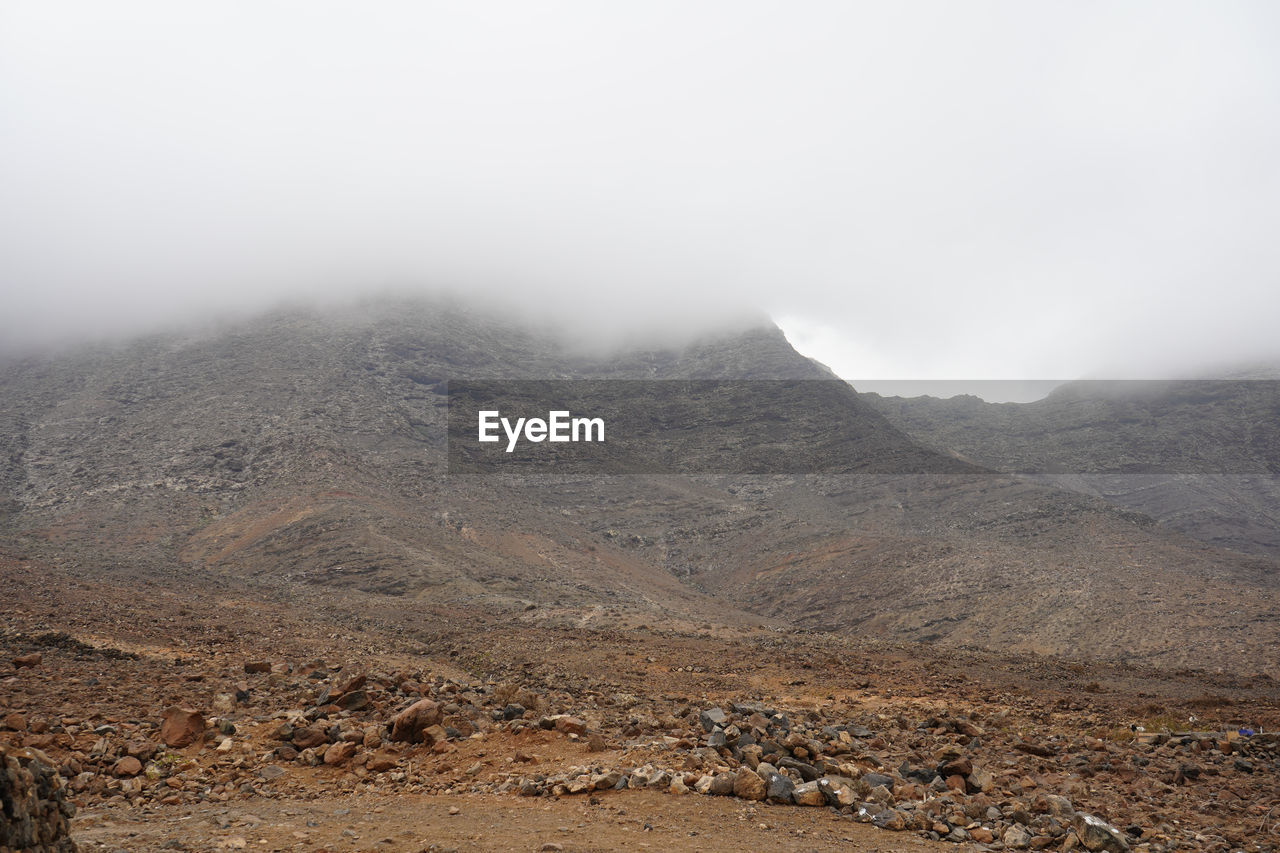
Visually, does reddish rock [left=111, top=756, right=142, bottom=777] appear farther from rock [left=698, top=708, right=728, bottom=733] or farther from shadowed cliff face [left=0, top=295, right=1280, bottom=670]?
shadowed cliff face [left=0, top=295, right=1280, bottom=670]

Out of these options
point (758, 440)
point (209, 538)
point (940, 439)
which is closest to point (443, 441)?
point (209, 538)

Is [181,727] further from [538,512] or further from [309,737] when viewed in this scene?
[538,512]

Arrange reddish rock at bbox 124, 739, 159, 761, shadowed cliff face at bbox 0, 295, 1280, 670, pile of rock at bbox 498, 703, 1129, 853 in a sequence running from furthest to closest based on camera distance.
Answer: shadowed cliff face at bbox 0, 295, 1280, 670, reddish rock at bbox 124, 739, 159, 761, pile of rock at bbox 498, 703, 1129, 853

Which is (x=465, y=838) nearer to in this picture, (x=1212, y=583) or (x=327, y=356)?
(x=1212, y=583)

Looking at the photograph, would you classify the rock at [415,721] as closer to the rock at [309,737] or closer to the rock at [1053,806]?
the rock at [309,737]

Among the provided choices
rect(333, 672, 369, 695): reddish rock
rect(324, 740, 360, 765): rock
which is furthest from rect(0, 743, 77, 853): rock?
rect(333, 672, 369, 695): reddish rock

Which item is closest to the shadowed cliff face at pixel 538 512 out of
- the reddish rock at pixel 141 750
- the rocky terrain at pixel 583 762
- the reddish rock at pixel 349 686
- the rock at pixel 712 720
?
the rocky terrain at pixel 583 762
